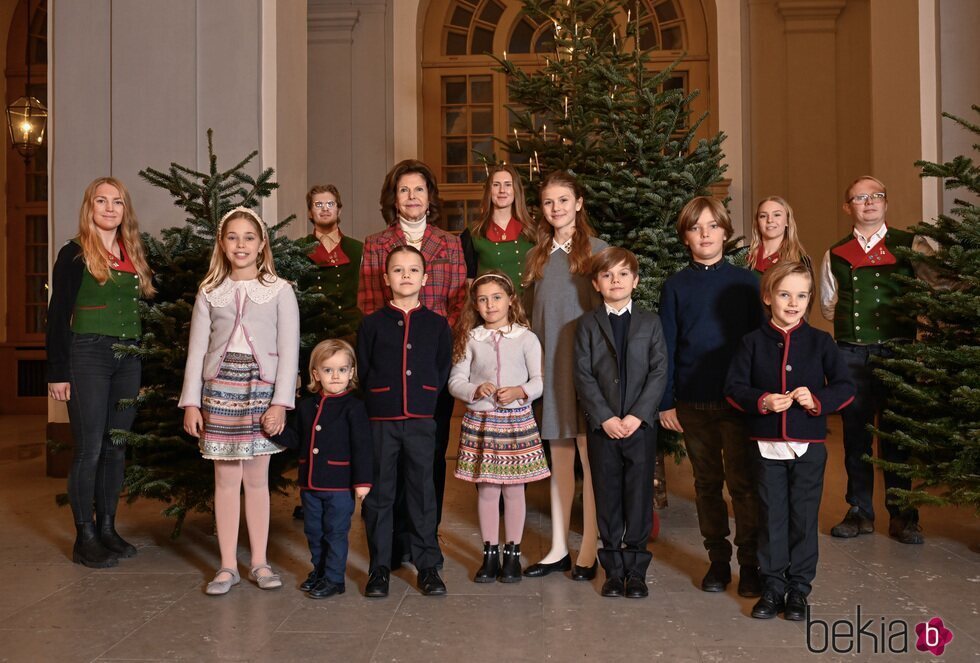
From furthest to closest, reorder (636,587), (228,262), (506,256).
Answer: (506,256) → (228,262) → (636,587)

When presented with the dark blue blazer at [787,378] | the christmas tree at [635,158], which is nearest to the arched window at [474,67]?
the christmas tree at [635,158]

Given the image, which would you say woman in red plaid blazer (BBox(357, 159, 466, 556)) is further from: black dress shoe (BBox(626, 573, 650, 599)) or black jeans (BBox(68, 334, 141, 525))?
black jeans (BBox(68, 334, 141, 525))

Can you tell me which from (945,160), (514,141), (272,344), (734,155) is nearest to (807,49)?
(734,155)

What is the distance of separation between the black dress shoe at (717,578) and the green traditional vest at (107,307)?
3.05m

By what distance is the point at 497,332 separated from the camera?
4332 millimetres

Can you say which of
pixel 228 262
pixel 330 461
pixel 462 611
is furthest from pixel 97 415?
pixel 462 611

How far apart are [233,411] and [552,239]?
5.57ft

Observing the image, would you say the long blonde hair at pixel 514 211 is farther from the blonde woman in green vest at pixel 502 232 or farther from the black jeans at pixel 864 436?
the black jeans at pixel 864 436

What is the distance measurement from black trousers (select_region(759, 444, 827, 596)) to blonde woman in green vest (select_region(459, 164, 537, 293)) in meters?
1.60

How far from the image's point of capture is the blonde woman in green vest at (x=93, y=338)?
4.66m

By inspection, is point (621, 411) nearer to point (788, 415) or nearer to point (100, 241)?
point (788, 415)

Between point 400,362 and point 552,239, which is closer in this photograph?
point 400,362

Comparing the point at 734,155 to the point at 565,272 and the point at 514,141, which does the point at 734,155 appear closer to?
the point at 514,141

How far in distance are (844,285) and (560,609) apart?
103 inches
